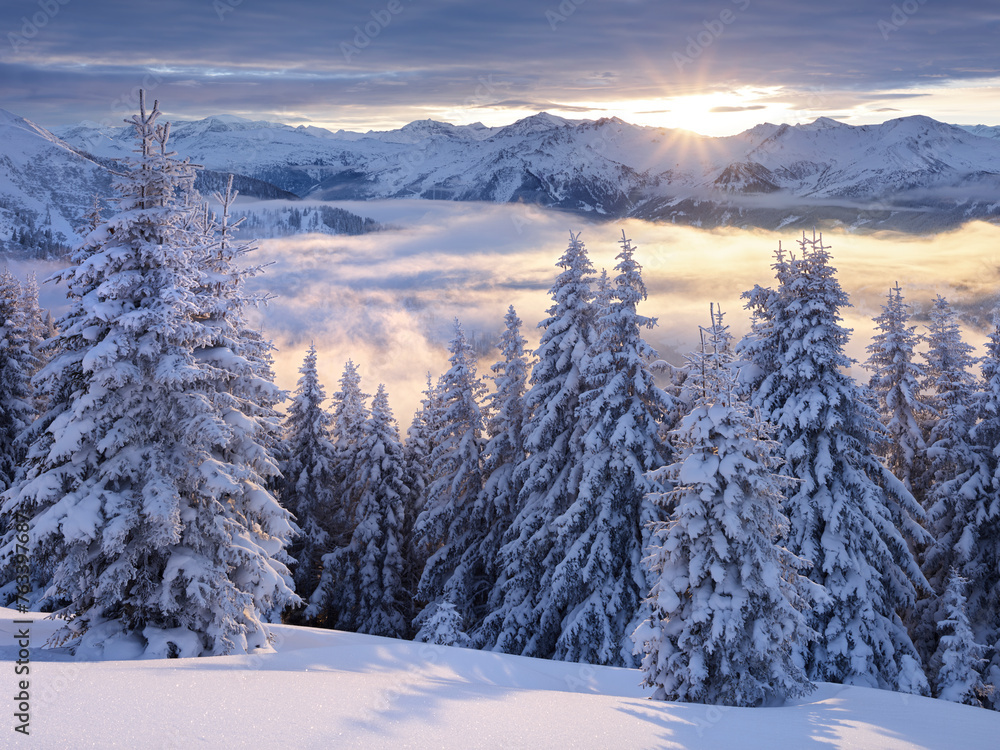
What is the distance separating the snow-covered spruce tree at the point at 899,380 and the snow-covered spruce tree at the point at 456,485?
52.2ft

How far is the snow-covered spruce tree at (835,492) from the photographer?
64.9 feet

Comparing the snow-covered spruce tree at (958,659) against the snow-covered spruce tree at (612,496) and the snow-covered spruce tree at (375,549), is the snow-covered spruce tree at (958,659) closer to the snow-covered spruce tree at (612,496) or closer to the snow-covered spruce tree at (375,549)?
the snow-covered spruce tree at (612,496)

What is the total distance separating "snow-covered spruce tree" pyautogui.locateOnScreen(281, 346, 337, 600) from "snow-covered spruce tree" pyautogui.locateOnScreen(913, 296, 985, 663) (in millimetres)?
25520

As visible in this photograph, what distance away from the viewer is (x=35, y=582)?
2942 cm

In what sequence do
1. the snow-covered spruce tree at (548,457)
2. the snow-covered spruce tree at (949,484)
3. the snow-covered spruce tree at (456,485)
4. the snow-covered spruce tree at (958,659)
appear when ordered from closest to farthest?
the snow-covered spruce tree at (958,659)
the snow-covered spruce tree at (548,457)
the snow-covered spruce tree at (949,484)
the snow-covered spruce tree at (456,485)

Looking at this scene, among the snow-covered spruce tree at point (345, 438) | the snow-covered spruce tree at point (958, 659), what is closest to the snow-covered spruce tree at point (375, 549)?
the snow-covered spruce tree at point (345, 438)

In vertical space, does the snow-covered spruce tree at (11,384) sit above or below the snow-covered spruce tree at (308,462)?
above

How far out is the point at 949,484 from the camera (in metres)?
25.8

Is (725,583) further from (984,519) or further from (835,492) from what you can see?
(984,519)

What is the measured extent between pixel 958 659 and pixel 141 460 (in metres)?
23.4

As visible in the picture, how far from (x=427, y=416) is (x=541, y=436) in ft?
58.5

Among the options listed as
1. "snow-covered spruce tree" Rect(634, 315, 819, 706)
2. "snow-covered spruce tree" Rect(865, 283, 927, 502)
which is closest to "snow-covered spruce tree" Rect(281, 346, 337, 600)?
"snow-covered spruce tree" Rect(634, 315, 819, 706)

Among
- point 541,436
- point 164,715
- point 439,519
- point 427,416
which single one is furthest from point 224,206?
point 427,416

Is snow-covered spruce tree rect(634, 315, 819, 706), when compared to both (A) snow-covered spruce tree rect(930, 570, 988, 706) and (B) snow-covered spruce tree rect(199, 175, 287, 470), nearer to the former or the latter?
(B) snow-covered spruce tree rect(199, 175, 287, 470)
